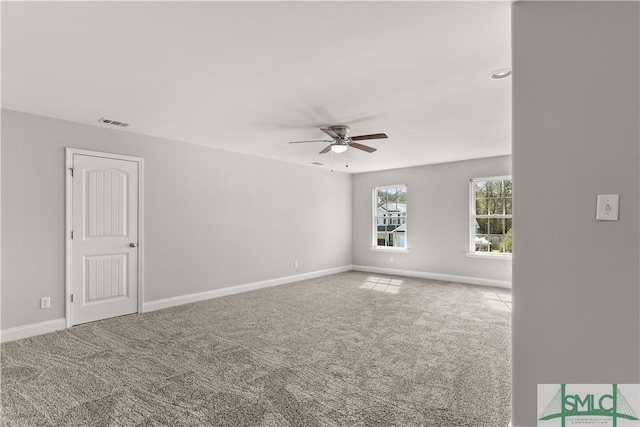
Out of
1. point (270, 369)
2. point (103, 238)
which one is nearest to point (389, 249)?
point (270, 369)

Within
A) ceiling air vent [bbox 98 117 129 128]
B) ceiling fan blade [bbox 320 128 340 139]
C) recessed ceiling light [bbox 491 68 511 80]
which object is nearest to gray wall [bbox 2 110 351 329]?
ceiling air vent [bbox 98 117 129 128]

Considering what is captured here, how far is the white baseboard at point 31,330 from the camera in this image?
360 cm

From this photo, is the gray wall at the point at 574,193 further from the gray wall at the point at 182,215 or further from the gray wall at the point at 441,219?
the gray wall at the point at 441,219

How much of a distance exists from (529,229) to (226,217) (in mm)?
4768

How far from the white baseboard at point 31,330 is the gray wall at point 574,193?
4644mm

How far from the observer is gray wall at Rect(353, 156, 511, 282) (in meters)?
6.44

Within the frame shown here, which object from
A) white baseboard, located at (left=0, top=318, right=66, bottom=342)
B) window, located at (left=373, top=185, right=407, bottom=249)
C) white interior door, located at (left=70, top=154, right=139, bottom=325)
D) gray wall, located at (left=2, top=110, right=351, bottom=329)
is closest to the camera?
white baseboard, located at (left=0, top=318, right=66, bottom=342)

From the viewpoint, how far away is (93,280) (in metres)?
4.27

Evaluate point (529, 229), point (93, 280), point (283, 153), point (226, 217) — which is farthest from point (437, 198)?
point (93, 280)

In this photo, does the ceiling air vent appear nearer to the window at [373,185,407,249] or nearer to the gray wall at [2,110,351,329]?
the gray wall at [2,110,351,329]

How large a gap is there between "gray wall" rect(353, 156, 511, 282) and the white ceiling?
2326mm

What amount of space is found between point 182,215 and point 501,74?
4472mm

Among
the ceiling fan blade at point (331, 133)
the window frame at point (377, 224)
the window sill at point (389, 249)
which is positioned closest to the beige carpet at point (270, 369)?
the ceiling fan blade at point (331, 133)

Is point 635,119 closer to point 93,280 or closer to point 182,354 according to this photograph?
point 182,354
